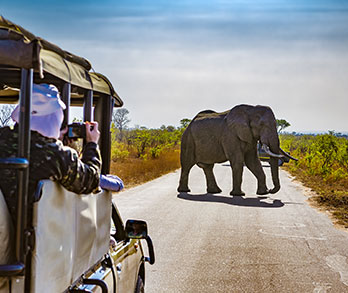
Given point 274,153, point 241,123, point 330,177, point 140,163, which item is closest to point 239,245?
point 274,153

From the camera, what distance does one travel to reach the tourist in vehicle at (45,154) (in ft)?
7.99

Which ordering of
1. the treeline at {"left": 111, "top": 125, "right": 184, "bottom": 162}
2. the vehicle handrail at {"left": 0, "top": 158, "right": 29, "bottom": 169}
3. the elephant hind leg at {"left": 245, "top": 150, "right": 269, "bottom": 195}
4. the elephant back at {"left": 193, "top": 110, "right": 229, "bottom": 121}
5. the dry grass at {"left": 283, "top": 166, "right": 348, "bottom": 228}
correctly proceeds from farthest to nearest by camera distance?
the treeline at {"left": 111, "top": 125, "right": 184, "bottom": 162}, the elephant back at {"left": 193, "top": 110, "right": 229, "bottom": 121}, the elephant hind leg at {"left": 245, "top": 150, "right": 269, "bottom": 195}, the dry grass at {"left": 283, "top": 166, "right": 348, "bottom": 228}, the vehicle handrail at {"left": 0, "top": 158, "right": 29, "bottom": 169}

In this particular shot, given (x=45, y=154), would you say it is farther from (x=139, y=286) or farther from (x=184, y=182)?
(x=184, y=182)

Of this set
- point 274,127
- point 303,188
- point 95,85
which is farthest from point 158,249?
point 303,188

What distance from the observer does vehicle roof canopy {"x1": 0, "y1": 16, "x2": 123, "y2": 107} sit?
2324mm

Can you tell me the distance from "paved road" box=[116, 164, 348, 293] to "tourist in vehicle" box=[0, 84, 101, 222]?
11.9ft

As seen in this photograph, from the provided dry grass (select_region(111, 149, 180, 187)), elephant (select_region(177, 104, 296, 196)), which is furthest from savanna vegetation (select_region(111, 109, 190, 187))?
elephant (select_region(177, 104, 296, 196))

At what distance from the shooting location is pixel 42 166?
99.3 inches

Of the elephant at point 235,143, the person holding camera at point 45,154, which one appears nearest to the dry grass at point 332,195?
the elephant at point 235,143

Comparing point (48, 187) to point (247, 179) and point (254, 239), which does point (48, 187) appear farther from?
point (247, 179)

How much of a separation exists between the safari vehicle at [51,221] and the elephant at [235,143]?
1274 centimetres

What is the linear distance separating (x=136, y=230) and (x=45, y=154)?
1.52 meters

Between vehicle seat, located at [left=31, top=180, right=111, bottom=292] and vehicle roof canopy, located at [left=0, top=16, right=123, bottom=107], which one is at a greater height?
vehicle roof canopy, located at [left=0, top=16, right=123, bottom=107]

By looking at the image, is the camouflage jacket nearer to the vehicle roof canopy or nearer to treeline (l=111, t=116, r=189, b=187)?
the vehicle roof canopy
